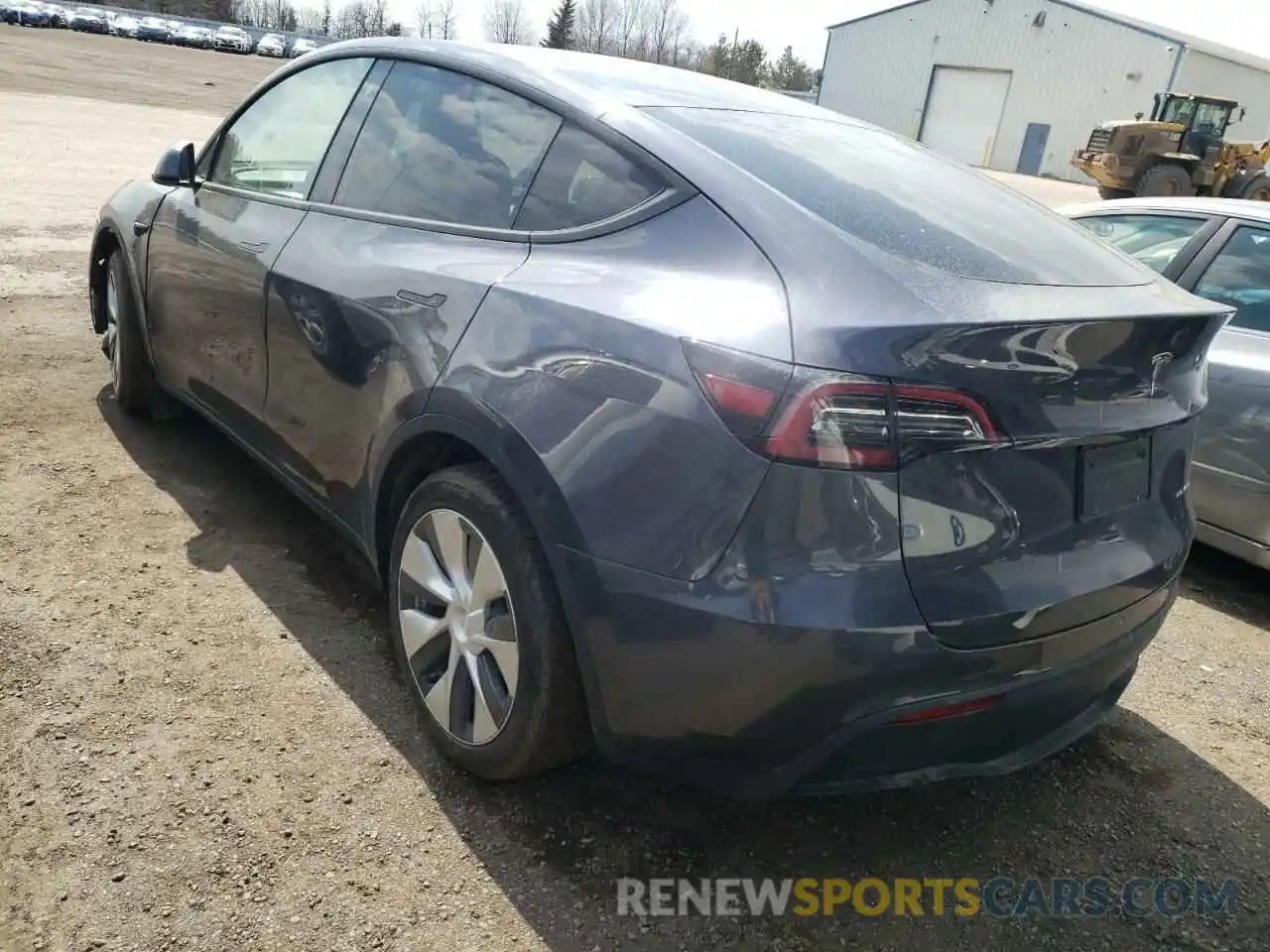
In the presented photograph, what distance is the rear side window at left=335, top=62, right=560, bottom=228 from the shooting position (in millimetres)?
2410

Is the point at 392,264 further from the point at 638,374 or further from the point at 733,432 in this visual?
the point at 733,432

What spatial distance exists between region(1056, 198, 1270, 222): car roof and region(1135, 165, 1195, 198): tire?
1904 centimetres

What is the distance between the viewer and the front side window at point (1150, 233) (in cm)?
429

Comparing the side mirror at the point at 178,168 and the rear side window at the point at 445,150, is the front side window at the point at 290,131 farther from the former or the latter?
the rear side window at the point at 445,150

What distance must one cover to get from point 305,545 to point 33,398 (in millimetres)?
1965

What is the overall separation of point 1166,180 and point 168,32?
54533mm

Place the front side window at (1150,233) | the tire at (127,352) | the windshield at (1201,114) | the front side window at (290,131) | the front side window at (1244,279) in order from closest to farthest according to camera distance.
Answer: the front side window at (290,131), the front side window at (1244,279), the tire at (127,352), the front side window at (1150,233), the windshield at (1201,114)

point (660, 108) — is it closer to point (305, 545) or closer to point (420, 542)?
point (420, 542)

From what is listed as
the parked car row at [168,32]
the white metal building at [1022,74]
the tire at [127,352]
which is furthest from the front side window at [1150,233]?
the parked car row at [168,32]

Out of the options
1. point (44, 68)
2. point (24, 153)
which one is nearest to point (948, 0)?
point (44, 68)

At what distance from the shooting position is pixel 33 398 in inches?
176

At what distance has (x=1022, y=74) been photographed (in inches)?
1577

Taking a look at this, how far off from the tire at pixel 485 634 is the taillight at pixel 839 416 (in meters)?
0.59
